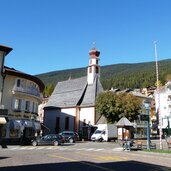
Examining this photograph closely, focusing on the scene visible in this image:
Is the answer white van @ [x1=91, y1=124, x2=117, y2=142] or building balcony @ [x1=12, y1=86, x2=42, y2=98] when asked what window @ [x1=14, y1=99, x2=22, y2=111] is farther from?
white van @ [x1=91, y1=124, x2=117, y2=142]

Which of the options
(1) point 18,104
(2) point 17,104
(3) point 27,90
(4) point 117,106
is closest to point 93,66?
(4) point 117,106

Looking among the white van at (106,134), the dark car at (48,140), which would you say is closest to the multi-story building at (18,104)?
the dark car at (48,140)

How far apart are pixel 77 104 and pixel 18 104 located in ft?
80.9

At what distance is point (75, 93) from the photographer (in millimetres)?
73438

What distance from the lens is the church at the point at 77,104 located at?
219ft

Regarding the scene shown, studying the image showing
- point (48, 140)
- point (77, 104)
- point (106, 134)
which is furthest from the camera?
point (77, 104)

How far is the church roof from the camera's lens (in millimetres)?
68819

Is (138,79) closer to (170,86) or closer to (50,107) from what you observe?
(170,86)

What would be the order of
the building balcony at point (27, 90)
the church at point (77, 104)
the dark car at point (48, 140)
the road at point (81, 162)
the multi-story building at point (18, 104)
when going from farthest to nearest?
1. the church at point (77, 104)
2. the building balcony at point (27, 90)
3. the multi-story building at point (18, 104)
4. the dark car at point (48, 140)
5. the road at point (81, 162)

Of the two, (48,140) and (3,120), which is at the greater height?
(3,120)

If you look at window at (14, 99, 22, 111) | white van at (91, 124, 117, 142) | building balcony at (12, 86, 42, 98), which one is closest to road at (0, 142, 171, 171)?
building balcony at (12, 86, 42, 98)

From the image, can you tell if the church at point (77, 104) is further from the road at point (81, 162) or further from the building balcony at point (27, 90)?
the road at point (81, 162)

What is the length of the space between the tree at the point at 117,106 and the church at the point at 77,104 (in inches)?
257

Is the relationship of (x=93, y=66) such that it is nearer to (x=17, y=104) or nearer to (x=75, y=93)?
(x=75, y=93)
